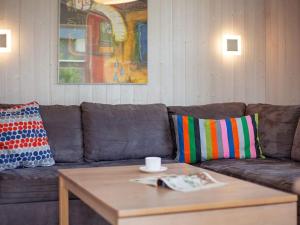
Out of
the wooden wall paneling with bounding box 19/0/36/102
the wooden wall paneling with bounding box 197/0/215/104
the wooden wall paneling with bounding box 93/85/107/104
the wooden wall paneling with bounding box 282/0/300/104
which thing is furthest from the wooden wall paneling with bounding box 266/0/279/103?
the wooden wall paneling with bounding box 19/0/36/102

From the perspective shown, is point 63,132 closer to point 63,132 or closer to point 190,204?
point 63,132

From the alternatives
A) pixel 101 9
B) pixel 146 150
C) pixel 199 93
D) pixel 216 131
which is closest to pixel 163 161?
pixel 146 150

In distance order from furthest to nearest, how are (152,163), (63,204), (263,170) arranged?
(263,170) < (63,204) < (152,163)

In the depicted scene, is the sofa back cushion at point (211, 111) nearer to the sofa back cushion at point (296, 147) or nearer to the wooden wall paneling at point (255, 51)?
the sofa back cushion at point (296, 147)

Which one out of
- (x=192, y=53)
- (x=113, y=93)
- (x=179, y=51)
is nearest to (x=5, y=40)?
(x=113, y=93)

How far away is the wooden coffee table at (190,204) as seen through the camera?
163cm

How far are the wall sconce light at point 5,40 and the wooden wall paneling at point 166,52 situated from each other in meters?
1.26

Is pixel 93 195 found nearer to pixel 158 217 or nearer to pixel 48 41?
pixel 158 217

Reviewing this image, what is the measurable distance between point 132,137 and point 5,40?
4.27 ft

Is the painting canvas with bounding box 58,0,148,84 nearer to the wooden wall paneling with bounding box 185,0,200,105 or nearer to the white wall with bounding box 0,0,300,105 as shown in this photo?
the white wall with bounding box 0,0,300,105

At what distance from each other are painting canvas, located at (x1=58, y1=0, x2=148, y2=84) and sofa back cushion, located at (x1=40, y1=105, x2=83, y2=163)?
55 cm

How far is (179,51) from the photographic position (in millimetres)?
4309

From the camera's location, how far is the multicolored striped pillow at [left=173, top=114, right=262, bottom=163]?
3.47 meters

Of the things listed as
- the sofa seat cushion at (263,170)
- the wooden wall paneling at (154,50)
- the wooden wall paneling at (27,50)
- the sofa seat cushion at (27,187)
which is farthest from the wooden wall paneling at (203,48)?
the sofa seat cushion at (27,187)
